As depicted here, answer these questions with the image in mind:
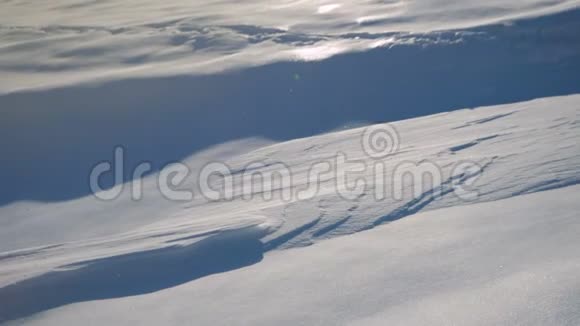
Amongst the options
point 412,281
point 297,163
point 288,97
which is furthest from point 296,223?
point 288,97

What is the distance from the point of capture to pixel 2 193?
13.2ft

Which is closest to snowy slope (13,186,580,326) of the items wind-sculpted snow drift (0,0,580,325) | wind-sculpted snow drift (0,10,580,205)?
wind-sculpted snow drift (0,0,580,325)

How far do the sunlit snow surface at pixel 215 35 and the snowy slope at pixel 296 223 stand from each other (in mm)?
1224

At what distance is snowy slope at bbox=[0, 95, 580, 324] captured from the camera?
101 inches

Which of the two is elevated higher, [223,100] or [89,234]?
[223,100]

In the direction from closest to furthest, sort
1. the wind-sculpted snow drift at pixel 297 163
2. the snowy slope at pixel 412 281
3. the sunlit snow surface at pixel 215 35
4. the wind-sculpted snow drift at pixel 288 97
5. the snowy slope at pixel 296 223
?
the snowy slope at pixel 412 281
the wind-sculpted snow drift at pixel 297 163
the snowy slope at pixel 296 223
the wind-sculpted snow drift at pixel 288 97
the sunlit snow surface at pixel 215 35

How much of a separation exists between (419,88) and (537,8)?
117 cm

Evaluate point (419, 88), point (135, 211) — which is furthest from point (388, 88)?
point (135, 211)

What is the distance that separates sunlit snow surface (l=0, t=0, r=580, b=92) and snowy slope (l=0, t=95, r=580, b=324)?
4.02ft

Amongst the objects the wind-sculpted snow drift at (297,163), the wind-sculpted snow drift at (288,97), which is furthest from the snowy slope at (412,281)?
the wind-sculpted snow drift at (288,97)

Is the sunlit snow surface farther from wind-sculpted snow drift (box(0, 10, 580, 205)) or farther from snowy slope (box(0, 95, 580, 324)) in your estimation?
snowy slope (box(0, 95, 580, 324))

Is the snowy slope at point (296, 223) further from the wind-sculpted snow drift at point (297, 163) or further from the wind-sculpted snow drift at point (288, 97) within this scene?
the wind-sculpted snow drift at point (288, 97)

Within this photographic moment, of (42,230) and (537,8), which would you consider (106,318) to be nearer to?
(42,230)

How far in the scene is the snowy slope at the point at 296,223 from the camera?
2.57 meters
